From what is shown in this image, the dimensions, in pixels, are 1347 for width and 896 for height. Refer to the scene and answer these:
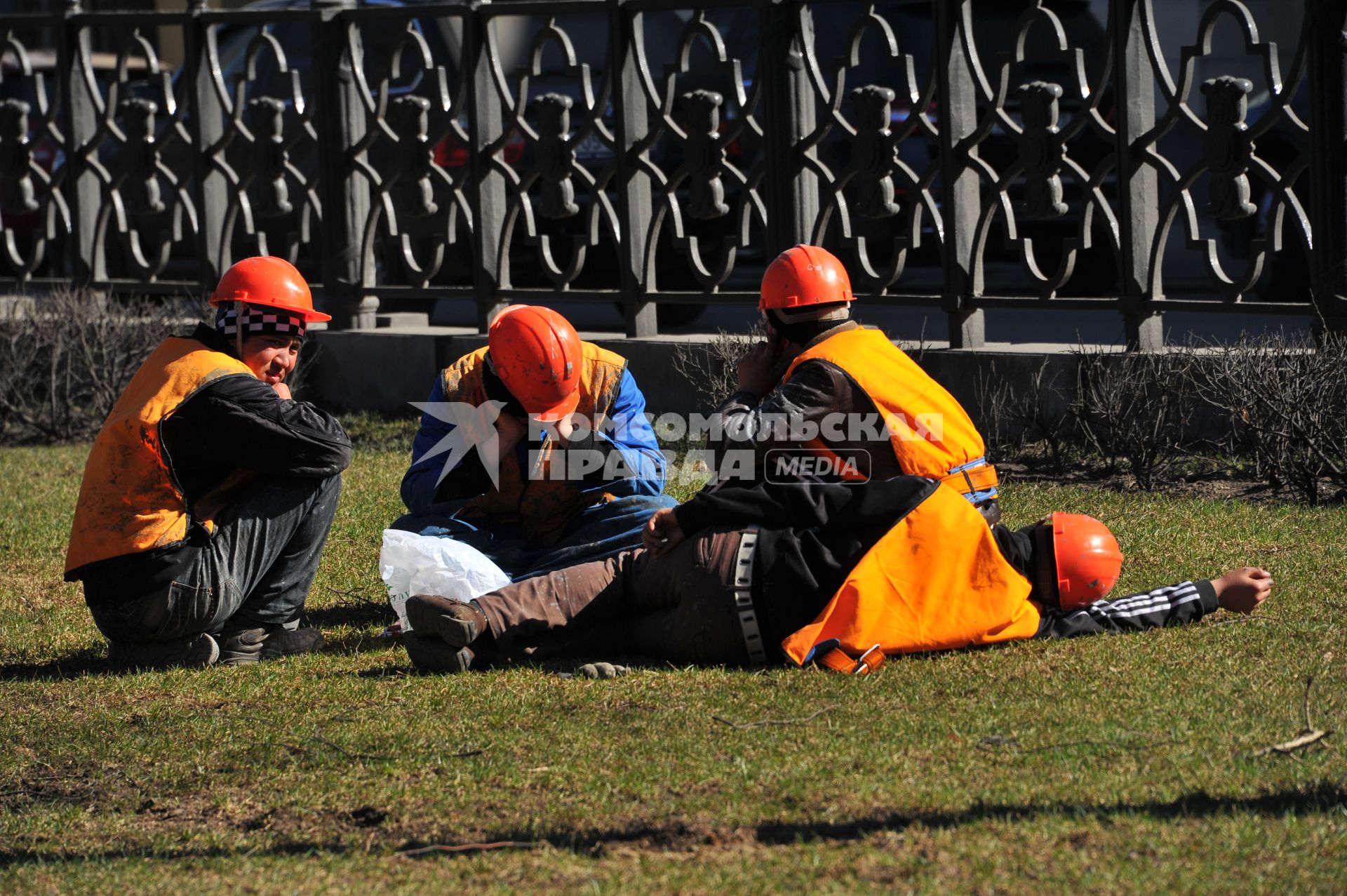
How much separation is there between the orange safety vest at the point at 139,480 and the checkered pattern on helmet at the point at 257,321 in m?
0.20

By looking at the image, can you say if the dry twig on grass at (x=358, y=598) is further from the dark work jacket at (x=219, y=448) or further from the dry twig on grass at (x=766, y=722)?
the dry twig on grass at (x=766, y=722)

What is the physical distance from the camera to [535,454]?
5898 millimetres

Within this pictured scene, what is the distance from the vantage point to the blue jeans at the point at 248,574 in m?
5.28

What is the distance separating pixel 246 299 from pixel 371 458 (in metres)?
3.44

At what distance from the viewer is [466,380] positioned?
5.96 meters

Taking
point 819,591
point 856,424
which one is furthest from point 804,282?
point 819,591

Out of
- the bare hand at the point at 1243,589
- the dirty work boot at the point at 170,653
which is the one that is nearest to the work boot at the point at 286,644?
the dirty work boot at the point at 170,653

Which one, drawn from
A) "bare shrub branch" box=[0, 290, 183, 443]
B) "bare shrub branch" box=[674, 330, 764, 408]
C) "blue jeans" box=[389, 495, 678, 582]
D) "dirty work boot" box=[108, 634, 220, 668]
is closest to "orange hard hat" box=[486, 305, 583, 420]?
"blue jeans" box=[389, 495, 678, 582]


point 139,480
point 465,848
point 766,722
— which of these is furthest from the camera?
point 139,480

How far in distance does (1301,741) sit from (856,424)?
5.56 feet

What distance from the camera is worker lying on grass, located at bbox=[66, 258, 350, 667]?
5.24m

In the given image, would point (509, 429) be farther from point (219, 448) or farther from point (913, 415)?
point (913, 415)

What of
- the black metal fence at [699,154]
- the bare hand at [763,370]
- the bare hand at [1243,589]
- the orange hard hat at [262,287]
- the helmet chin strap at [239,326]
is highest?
the black metal fence at [699,154]

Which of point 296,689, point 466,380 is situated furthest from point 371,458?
point 296,689
